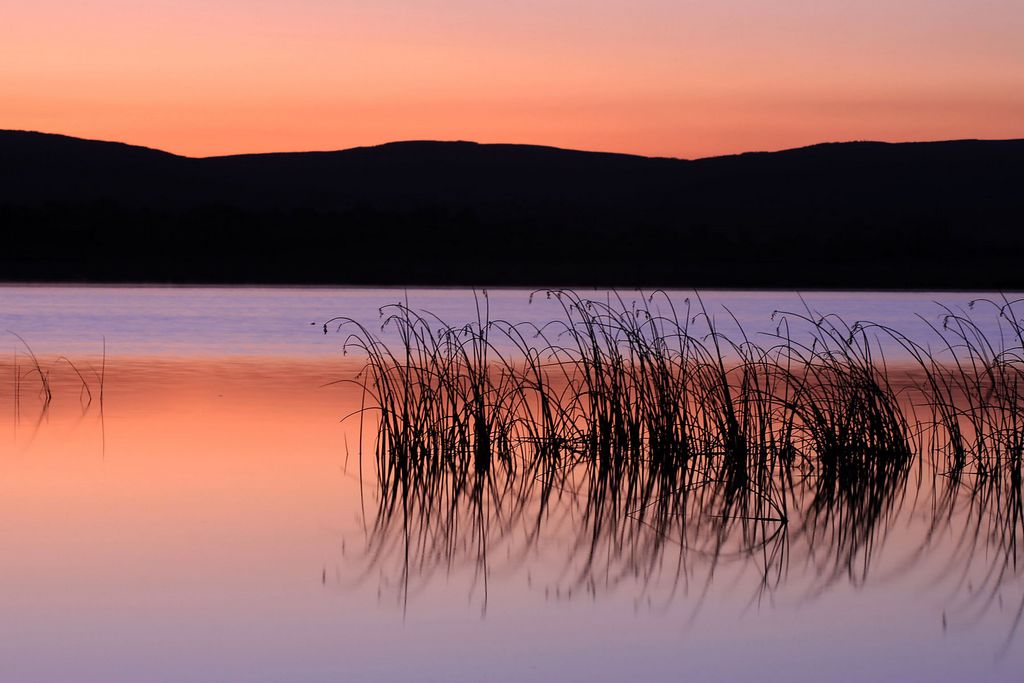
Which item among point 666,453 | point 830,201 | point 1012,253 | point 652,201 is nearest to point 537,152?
point 652,201

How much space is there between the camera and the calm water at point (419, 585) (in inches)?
152

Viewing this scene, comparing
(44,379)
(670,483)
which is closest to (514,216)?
(44,379)

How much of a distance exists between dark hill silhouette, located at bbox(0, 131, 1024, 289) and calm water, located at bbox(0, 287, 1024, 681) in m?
37.9

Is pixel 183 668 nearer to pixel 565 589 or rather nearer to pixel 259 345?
pixel 565 589

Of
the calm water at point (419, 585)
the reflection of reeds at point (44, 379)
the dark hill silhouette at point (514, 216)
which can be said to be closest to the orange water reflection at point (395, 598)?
the calm water at point (419, 585)

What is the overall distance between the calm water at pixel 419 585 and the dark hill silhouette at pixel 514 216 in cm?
3791

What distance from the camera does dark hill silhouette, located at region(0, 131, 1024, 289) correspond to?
49.8m

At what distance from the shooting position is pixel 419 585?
4.74 meters

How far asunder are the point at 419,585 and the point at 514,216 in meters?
62.7

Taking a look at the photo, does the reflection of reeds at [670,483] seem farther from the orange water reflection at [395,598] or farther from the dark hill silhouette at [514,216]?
the dark hill silhouette at [514,216]

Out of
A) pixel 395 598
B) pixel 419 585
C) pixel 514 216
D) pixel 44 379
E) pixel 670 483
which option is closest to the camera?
pixel 395 598

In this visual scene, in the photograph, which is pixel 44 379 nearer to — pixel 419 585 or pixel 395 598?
pixel 419 585

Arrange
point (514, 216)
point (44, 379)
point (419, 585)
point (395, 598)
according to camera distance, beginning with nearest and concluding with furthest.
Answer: point (395, 598) → point (419, 585) → point (44, 379) → point (514, 216)

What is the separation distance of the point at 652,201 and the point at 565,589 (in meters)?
71.0
